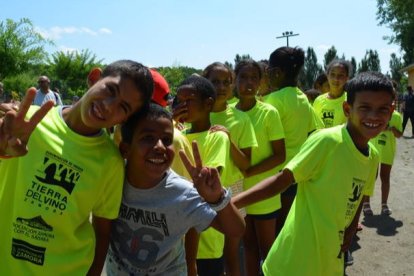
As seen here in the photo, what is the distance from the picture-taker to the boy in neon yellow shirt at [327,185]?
7.39 ft

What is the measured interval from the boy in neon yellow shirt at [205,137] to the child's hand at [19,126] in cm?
117

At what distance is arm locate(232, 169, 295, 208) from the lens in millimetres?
2156

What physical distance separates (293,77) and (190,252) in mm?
2246

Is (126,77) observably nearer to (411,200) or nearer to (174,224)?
(174,224)

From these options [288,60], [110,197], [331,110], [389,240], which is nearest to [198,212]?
[110,197]

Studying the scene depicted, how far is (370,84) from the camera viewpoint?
91.4 inches

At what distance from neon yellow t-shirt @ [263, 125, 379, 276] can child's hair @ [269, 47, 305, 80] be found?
183 centimetres

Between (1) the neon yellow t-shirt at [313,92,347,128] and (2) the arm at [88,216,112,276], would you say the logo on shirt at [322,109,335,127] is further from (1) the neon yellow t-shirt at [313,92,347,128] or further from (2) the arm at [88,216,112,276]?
(2) the arm at [88,216,112,276]

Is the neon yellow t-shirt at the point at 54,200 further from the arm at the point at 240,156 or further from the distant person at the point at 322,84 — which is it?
the distant person at the point at 322,84

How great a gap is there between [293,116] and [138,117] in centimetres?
224

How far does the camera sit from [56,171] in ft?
5.97

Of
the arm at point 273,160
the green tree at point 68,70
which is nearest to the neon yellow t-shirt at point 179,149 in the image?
the arm at point 273,160

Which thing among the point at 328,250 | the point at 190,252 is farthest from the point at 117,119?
the point at 328,250

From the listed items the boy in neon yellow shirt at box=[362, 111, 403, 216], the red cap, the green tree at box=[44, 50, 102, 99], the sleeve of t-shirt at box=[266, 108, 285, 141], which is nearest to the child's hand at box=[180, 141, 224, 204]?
the red cap
